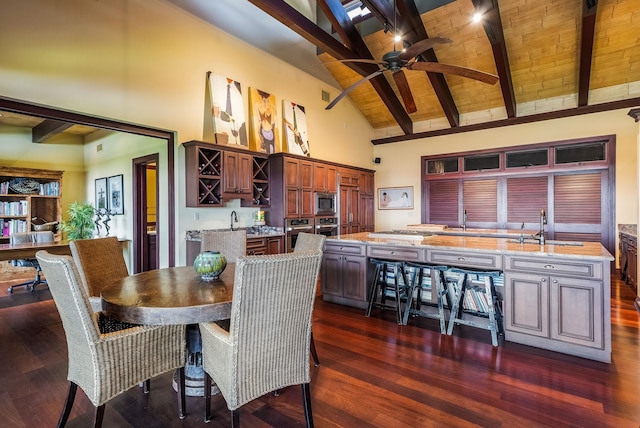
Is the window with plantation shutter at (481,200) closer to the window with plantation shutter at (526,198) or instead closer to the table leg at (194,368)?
the window with plantation shutter at (526,198)

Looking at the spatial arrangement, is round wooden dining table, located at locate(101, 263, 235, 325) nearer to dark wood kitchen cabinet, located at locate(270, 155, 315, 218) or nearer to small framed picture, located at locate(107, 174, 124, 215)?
dark wood kitchen cabinet, located at locate(270, 155, 315, 218)

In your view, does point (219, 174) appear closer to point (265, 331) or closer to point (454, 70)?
point (454, 70)

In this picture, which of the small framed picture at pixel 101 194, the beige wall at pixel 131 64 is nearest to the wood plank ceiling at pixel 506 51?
the beige wall at pixel 131 64

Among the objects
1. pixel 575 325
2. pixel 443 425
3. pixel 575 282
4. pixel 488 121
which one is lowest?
pixel 443 425

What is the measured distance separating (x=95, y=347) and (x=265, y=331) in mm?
Answer: 846

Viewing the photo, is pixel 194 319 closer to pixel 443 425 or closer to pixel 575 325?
pixel 443 425

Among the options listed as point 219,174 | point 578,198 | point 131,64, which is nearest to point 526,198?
point 578,198

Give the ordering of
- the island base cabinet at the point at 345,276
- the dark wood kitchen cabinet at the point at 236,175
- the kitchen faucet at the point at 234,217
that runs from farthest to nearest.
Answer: the kitchen faucet at the point at 234,217 < the dark wood kitchen cabinet at the point at 236,175 < the island base cabinet at the point at 345,276

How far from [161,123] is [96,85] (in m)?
0.84

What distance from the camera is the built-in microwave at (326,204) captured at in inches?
249

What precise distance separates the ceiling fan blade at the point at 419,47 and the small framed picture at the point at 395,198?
5.02m

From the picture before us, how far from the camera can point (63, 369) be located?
257cm

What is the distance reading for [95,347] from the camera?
5.24 feet

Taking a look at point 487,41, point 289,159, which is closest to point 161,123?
point 289,159
